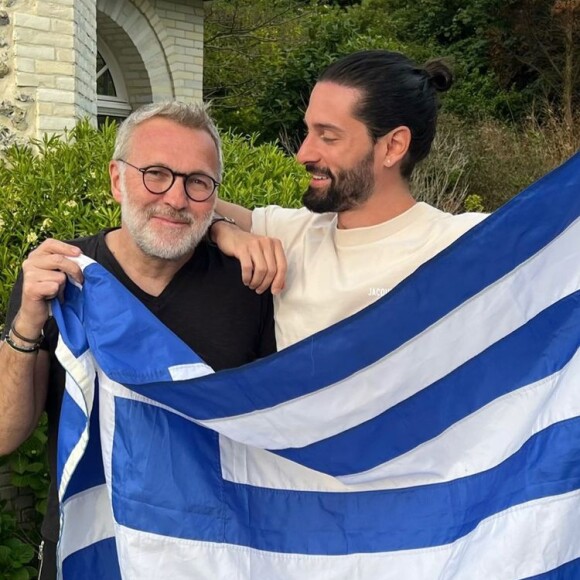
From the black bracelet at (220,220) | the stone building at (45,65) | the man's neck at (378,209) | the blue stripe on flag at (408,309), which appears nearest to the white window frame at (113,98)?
the stone building at (45,65)

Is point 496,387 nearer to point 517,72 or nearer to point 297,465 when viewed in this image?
point 297,465

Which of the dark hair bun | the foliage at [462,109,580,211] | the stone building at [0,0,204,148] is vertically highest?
the foliage at [462,109,580,211]

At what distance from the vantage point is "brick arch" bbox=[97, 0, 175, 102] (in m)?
11.3

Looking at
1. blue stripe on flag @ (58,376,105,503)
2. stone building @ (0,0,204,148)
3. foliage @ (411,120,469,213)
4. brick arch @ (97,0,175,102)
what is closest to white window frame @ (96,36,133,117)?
brick arch @ (97,0,175,102)

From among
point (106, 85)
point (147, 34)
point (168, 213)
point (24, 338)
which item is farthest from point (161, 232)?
point (106, 85)

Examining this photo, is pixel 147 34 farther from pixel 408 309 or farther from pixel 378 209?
pixel 408 309

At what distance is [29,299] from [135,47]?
1051 centimetres

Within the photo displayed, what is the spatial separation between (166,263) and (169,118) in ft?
1.49

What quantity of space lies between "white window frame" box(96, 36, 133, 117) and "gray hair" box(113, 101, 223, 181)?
410 inches

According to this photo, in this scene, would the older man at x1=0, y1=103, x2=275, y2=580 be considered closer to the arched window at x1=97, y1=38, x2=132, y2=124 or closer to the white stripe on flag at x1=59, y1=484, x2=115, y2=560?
the white stripe on flag at x1=59, y1=484, x2=115, y2=560

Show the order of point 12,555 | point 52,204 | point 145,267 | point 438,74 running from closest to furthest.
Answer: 1. point 145,267
2. point 438,74
3. point 12,555
4. point 52,204

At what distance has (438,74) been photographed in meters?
2.54

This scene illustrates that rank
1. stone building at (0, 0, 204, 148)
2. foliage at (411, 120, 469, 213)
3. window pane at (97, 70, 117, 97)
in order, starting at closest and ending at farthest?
stone building at (0, 0, 204, 148) → foliage at (411, 120, 469, 213) → window pane at (97, 70, 117, 97)

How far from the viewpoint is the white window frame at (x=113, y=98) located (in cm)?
1237
